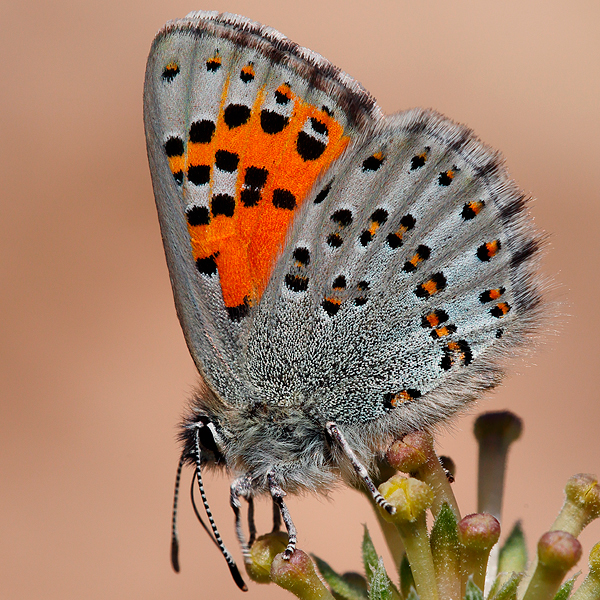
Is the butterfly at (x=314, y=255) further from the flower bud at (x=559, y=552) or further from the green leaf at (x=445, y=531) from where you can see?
the flower bud at (x=559, y=552)

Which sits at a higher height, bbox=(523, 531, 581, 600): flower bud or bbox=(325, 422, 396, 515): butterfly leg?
bbox=(325, 422, 396, 515): butterfly leg

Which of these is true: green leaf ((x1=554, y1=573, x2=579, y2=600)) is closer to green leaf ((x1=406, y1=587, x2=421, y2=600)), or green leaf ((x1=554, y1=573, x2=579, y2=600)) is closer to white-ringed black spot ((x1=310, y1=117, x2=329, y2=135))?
green leaf ((x1=406, y1=587, x2=421, y2=600))

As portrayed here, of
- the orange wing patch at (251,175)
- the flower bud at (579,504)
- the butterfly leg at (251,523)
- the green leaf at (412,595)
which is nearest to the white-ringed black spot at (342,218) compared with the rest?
the orange wing patch at (251,175)

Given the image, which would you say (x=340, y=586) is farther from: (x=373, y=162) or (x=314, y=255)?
(x=373, y=162)

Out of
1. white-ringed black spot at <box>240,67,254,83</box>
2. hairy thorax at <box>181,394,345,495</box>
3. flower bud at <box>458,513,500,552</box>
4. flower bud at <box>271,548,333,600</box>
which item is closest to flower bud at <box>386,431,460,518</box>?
flower bud at <box>458,513,500,552</box>

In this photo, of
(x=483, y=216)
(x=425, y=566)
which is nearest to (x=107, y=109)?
(x=483, y=216)
